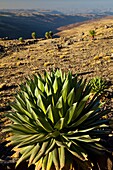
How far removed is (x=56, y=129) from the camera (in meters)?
6.18

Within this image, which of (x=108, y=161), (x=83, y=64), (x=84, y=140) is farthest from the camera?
(x=83, y=64)

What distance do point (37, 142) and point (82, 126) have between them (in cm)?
114

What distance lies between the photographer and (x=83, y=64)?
1967 centimetres

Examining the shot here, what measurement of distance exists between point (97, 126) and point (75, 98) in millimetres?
881

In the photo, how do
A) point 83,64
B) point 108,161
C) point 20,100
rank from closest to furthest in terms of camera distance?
point 108,161 → point 20,100 → point 83,64

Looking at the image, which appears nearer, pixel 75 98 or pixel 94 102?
pixel 75 98

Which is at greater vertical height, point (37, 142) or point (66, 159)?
point (37, 142)

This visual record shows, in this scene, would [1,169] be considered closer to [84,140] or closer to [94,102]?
[84,140]

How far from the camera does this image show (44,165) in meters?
5.98

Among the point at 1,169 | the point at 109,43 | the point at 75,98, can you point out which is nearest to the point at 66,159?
the point at 75,98

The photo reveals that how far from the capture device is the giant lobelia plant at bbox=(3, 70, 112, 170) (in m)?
5.90

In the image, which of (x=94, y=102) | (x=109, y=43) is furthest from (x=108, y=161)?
(x=109, y=43)

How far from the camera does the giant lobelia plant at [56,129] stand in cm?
590

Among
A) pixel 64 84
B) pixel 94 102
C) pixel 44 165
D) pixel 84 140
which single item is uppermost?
pixel 64 84
